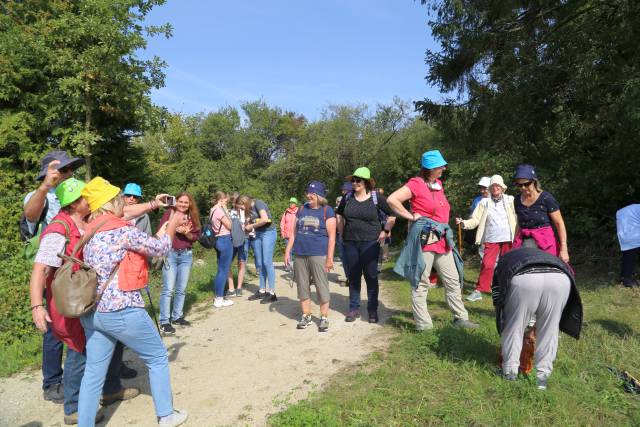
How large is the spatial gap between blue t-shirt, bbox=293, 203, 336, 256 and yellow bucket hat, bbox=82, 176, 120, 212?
2.64 m

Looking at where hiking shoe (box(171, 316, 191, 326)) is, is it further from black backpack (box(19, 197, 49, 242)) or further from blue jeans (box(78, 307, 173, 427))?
blue jeans (box(78, 307, 173, 427))

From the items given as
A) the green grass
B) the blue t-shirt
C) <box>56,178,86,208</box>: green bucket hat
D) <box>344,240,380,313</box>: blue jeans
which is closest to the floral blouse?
<box>56,178,86,208</box>: green bucket hat

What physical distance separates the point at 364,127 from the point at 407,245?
22391mm

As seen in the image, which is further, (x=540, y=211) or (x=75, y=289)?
(x=540, y=211)

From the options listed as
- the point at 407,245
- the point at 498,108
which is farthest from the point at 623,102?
the point at 407,245

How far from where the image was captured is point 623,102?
6.89 m

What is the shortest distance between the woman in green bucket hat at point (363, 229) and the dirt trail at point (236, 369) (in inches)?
25.3

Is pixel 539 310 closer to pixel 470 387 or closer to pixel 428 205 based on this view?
pixel 470 387

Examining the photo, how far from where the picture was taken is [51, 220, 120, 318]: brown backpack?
Result: 2.97m

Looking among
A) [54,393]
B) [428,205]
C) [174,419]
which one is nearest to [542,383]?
[428,205]

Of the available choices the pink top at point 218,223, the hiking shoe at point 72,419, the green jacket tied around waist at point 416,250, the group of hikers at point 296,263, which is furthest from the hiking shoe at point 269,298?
the hiking shoe at point 72,419

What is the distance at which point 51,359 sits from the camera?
13.2ft

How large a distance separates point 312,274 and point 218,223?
7.34ft

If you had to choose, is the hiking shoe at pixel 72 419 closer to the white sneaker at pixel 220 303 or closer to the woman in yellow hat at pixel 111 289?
the woman in yellow hat at pixel 111 289
